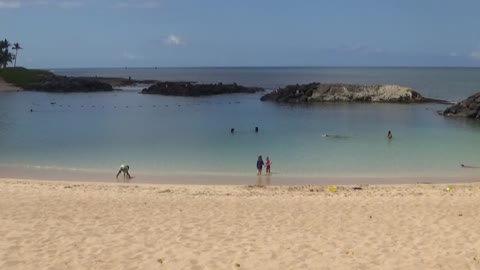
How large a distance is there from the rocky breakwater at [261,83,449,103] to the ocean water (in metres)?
11.8

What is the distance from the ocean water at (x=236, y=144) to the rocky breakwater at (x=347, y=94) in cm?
1181

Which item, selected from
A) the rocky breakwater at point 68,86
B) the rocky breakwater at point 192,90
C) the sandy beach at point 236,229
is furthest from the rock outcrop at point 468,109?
the rocky breakwater at point 68,86

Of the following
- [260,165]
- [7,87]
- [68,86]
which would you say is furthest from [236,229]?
[7,87]

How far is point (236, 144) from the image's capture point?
37375mm

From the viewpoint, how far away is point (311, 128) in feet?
157

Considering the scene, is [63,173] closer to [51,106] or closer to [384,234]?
[384,234]

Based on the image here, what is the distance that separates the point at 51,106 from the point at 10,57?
71.3 meters

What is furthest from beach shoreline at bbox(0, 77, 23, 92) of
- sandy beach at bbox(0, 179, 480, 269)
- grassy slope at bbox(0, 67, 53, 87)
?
sandy beach at bbox(0, 179, 480, 269)

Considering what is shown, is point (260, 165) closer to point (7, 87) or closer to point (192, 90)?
point (192, 90)

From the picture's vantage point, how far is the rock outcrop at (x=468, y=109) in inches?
2252

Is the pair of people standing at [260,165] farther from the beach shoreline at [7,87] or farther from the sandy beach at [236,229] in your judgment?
the beach shoreline at [7,87]

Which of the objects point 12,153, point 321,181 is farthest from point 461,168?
point 12,153

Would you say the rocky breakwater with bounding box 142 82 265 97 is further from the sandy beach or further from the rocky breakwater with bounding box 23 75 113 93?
the sandy beach

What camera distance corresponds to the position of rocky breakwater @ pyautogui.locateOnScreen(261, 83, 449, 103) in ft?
264
